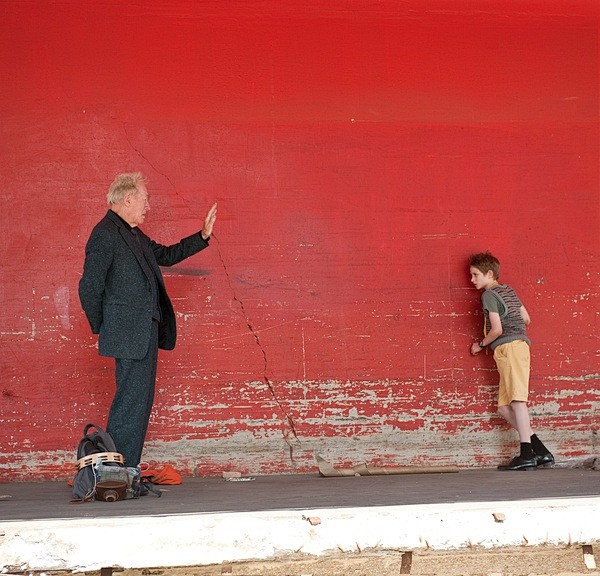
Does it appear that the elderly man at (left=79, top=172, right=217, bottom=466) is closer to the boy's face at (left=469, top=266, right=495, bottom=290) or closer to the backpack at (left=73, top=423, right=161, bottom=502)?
the backpack at (left=73, top=423, right=161, bottom=502)

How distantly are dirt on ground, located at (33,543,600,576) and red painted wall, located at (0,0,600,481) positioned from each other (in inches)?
66.9

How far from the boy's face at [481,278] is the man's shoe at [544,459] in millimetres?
1153

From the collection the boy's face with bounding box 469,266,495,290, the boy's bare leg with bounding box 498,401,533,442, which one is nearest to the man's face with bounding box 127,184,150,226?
the boy's face with bounding box 469,266,495,290

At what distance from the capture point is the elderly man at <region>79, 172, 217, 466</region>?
16.9 ft

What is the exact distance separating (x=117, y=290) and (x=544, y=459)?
9.72 feet

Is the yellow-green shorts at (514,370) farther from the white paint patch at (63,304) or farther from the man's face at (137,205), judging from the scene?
the white paint patch at (63,304)

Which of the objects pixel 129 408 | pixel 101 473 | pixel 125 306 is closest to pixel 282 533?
pixel 101 473

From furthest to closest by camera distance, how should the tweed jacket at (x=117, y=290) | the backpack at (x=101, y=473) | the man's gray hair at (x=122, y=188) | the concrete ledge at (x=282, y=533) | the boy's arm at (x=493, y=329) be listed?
the boy's arm at (x=493, y=329) < the man's gray hair at (x=122, y=188) < the tweed jacket at (x=117, y=290) < the backpack at (x=101, y=473) < the concrete ledge at (x=282, y=533)

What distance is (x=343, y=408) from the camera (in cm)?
625

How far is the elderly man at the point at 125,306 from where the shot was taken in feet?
16.9

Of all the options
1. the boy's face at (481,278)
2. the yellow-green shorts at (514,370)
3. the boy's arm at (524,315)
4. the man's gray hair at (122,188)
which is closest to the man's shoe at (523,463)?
the yellow-green shorts at (514,370)

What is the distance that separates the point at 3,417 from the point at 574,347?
3.76 meters

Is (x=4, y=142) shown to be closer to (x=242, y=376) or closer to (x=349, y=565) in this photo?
(x=242, y=376)

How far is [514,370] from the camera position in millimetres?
6137
